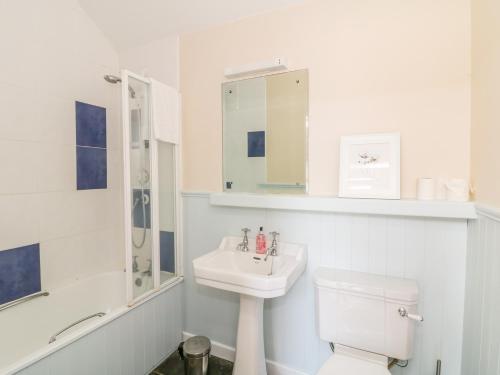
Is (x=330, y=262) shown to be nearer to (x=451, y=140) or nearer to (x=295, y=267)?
(x=295, y=267)

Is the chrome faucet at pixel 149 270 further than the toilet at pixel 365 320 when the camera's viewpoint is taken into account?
Yes

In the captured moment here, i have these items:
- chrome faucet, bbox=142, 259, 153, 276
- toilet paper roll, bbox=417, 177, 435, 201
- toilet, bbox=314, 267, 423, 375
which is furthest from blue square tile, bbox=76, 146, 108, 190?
toilet paper roll, bbox=417, 177, 435, 201

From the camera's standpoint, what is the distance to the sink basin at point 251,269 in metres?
1.27

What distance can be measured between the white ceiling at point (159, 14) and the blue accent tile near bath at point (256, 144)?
0.76 metres

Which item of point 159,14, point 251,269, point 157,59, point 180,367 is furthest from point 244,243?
point 159,14

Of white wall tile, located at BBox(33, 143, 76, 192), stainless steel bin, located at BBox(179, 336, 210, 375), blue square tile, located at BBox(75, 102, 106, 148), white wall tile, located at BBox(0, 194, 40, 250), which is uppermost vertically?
blue square tile, located at BBox(75, 102, 106, 148)

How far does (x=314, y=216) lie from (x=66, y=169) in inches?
65.8

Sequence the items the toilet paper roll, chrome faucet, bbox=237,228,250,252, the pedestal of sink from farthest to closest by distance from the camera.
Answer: chrome faucet, bbox=237,228,250,252, the pedestal of sink, the toilet paper roll

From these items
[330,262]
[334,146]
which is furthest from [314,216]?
[334,146]

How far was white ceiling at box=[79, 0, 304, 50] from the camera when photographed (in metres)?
1.71

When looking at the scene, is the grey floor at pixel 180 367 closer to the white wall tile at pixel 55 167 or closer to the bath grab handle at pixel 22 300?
the bath grab handle at pixel 22 300

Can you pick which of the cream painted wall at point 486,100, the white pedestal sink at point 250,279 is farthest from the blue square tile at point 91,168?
the cream painted wall at point 486,100

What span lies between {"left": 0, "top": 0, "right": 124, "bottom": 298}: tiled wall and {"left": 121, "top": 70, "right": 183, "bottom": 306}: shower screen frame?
1.97ft

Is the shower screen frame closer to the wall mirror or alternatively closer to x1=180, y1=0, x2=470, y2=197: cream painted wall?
the wall mirror
